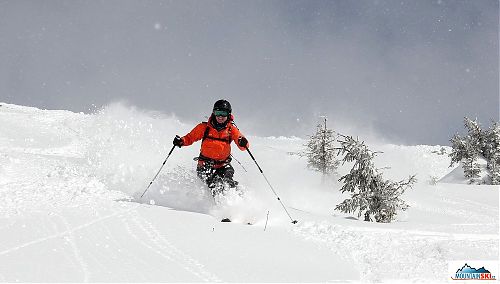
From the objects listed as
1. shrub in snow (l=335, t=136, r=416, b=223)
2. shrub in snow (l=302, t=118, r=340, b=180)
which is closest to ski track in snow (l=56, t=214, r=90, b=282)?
shrub in snow (l=335, t=136, r=416, b=223)

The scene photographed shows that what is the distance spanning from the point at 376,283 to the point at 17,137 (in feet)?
103

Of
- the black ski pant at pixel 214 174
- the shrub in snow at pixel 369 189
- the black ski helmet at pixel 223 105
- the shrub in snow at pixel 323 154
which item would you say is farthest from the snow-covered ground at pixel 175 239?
the shrub in snow at pixel 323 154

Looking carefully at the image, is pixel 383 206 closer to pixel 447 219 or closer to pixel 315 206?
pixel 447 219

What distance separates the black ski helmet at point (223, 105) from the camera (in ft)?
30.9

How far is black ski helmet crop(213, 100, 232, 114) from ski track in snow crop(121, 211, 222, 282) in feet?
10.8

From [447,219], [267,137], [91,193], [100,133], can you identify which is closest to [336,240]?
[91,193]

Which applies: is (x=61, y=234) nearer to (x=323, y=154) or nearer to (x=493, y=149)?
(x=323, y=154)

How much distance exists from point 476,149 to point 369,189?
24.9 metres

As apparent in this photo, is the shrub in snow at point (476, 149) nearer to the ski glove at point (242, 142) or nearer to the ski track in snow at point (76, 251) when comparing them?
the ski glove at point (242, 142)

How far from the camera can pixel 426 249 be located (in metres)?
6.33

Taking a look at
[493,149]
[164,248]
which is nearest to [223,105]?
[164,248]

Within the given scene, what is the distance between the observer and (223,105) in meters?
9.42

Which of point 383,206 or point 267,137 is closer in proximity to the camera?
point 383,206

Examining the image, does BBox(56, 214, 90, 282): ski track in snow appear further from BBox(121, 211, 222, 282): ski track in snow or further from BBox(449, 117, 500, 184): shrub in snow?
BBox(449, 117, 500, 184): shrub in snow
